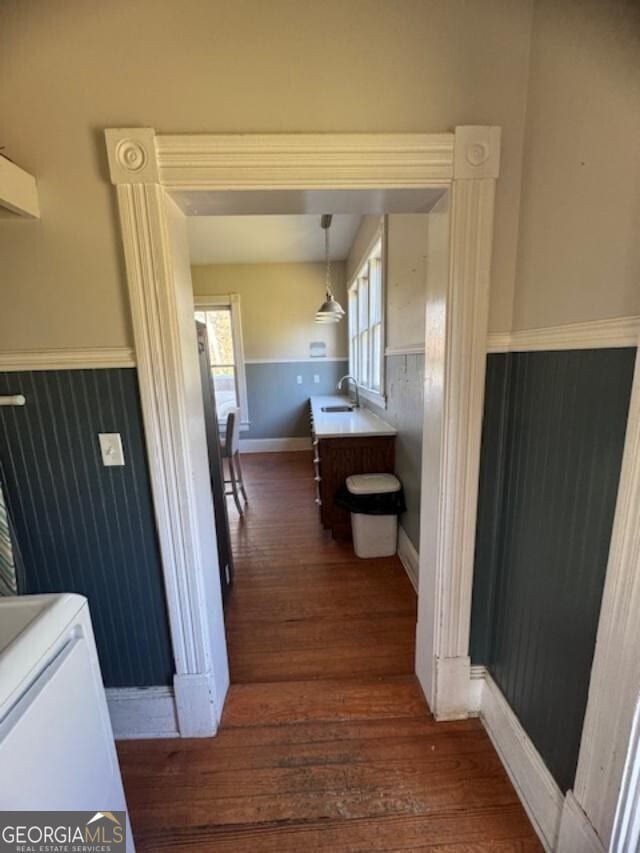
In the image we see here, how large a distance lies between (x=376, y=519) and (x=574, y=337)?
1888 mm

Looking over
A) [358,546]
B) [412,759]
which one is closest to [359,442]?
[358,546]

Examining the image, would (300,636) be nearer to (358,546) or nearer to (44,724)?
(358,546)

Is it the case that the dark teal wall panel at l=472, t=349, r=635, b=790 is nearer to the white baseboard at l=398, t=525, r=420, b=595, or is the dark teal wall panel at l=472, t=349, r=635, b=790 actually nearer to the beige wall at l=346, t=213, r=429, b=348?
the white baseboard at l=398, t=525, r=420, b=595

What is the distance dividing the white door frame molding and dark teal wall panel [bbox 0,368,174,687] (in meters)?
0.09

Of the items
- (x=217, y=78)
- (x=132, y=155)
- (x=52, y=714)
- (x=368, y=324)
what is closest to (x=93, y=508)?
(x=52, y=714)

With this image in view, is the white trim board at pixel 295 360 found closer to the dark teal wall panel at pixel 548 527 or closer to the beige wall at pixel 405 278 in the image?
the beige wall at pixel 405 278

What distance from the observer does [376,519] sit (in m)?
2.58

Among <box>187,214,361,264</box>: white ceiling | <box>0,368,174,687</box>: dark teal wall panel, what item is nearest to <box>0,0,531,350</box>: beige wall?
<box>0,368,174,687</box>: dark teal wall panel

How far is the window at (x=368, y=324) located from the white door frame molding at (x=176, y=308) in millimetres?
1843

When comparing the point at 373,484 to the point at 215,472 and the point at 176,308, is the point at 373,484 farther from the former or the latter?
the point at 176,308

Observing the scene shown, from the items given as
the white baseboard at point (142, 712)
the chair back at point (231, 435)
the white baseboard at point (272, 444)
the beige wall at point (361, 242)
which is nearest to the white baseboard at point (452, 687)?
the white baseboard at point (142, 712)

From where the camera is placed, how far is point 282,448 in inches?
227

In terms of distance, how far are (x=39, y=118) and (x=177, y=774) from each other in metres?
2.17

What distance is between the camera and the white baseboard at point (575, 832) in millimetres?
887
